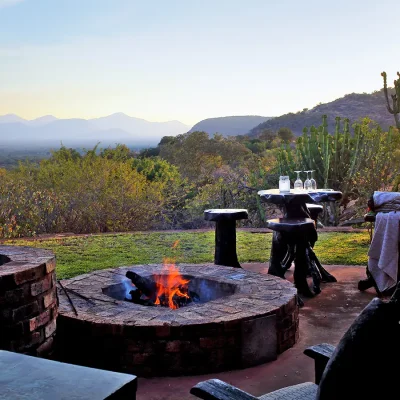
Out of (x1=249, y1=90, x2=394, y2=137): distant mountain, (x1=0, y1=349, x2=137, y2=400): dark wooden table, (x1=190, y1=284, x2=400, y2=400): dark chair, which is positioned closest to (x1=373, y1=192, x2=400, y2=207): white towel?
(x1=190, y1=284, x2=400, y2=400): dark chair

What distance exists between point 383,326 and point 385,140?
517 inches

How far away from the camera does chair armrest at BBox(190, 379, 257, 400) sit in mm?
2088

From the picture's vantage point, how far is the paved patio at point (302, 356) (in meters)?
3.78

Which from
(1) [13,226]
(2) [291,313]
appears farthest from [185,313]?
(1) [13,226]

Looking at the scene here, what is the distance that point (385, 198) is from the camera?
6074mm

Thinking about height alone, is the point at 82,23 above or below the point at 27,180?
above

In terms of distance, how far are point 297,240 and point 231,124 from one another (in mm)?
82618

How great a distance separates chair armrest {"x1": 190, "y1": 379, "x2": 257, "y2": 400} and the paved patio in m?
1.55

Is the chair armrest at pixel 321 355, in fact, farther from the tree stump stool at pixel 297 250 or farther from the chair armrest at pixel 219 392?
the tree stump stool at pixel 297 250

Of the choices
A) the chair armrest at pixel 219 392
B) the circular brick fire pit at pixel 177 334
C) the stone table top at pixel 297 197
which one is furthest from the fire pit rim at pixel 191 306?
the chair armrest at pixel 219 392

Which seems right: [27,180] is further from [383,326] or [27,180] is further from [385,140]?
[383,326]

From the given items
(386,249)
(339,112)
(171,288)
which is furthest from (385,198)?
(339,112)

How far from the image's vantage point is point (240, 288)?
5223mm

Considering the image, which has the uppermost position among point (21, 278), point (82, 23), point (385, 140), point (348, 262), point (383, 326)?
point (82, 23)
